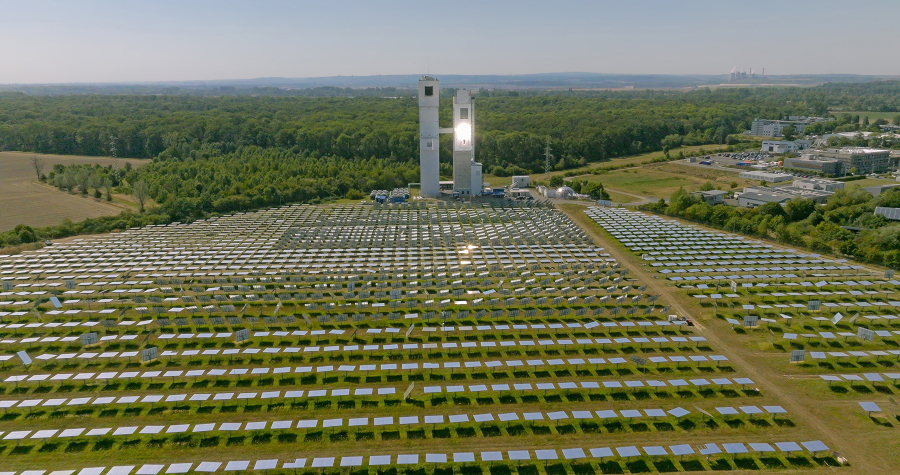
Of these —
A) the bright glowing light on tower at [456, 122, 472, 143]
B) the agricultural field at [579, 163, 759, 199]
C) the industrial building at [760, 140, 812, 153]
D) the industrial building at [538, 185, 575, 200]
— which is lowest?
the agricultural field at [579, 163, 759, 199]

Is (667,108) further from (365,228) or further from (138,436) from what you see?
(138,436)

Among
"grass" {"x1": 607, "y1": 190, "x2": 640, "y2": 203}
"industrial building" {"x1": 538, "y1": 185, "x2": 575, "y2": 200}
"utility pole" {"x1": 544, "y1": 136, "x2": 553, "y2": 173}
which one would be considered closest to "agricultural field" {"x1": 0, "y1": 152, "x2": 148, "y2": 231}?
"industrial building" {"x1": 538, "y1": 185, "x2": 575, "y2": 200}

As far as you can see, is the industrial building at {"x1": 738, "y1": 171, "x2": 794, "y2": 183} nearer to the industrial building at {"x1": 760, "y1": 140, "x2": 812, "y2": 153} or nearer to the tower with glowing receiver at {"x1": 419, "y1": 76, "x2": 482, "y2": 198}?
the industrial building at {"x1": 760, "y1": 140, "x2": 812, "y2": 153}

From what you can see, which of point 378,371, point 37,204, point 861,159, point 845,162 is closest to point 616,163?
point 845,162

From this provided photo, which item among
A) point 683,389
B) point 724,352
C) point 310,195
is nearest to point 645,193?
point 310,195

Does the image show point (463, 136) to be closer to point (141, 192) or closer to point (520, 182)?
point (520, 182)

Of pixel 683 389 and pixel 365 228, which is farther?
pixel 365 228

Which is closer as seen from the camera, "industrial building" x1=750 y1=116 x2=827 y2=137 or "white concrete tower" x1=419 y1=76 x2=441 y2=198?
"white concrete tower" x1=419 y1=76 x2=441 y2=198

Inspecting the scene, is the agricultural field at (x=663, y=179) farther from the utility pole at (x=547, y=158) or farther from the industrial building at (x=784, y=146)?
the industrial building at (x=784, y=146)
